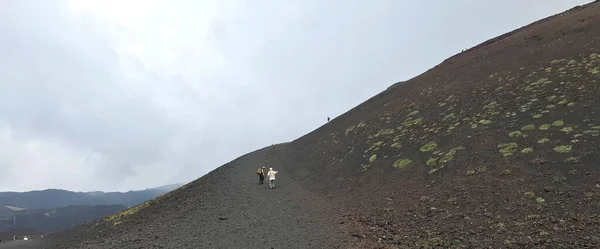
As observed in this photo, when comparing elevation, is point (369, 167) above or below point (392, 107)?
below

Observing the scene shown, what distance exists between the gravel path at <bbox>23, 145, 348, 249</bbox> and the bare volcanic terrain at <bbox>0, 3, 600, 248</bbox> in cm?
13

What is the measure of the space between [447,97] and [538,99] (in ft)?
33.4

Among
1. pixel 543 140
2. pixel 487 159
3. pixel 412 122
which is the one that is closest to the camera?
pixel 543 140

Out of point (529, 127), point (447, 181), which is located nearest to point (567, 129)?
point (529, 127)

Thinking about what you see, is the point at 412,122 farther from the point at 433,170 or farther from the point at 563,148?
the point at 563,148

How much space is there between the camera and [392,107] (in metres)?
40.0

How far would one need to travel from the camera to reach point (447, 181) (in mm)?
17797

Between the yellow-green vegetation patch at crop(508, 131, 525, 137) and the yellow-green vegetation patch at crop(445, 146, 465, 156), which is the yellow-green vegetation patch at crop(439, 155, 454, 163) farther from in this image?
the yellow-green vegetation patch at crop(508, 131, 525, 137)

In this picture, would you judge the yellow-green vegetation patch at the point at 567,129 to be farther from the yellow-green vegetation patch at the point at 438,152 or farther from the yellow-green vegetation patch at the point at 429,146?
the yellow-green vegetation patch at the point at 429,146

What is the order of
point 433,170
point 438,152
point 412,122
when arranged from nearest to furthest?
point 433,170
point 438,152
point 412,122

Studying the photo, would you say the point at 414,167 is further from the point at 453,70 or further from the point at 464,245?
the point at 453,70

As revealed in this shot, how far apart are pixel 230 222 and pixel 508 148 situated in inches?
623

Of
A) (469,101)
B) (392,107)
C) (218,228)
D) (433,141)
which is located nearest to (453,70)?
(392,107)

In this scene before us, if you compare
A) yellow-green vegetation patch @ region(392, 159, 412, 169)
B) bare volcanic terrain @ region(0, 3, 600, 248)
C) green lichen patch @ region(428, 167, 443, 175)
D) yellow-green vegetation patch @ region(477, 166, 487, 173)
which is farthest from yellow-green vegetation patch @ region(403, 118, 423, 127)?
Result: yellow-green vegetation patch @ region(477, 166, 487, 173)
